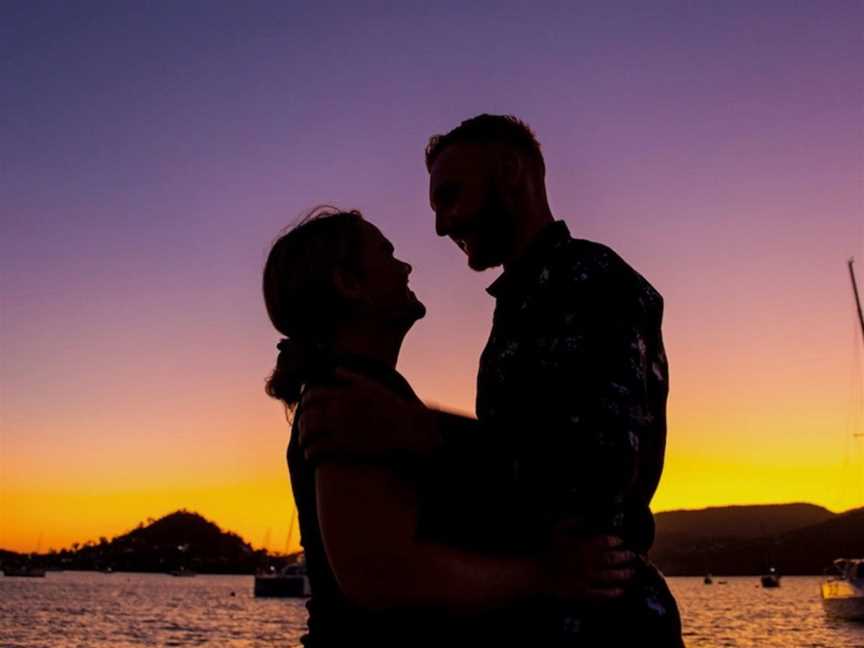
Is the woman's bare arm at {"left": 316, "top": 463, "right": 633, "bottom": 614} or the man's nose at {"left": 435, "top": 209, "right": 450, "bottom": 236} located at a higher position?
the man's nose at {"left": 435, "top": 209, "right": 450, "bottom": 236}

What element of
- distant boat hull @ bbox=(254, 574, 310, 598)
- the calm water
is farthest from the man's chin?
distant boat hull @ bbox=(254, 574, 310, 598)

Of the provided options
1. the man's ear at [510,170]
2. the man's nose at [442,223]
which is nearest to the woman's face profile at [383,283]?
the man's nose at [442,223]

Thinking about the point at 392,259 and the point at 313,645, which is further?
the point at 392,259

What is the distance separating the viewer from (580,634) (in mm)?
1948

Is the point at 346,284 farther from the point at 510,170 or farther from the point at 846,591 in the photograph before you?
the point at 846,591

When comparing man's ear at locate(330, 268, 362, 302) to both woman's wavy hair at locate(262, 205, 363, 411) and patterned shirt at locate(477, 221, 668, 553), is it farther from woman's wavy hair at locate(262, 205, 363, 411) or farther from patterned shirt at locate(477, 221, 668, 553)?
patterned shirt at locate(477, 221, 668, 553)

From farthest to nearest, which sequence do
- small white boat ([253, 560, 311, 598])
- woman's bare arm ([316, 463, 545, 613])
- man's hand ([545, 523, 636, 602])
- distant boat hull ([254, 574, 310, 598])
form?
small white boat ([253, 560, 311, 598]) < distant boat hull ([254, 574, 310, 598]) < man's hand ([545, 523, 636, 602]) < woman's bare arm ([316, 463, 545, 613])

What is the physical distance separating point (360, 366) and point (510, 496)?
49 centimetres

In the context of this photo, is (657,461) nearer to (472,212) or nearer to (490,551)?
(490,551)

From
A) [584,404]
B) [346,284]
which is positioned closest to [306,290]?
[346,284]

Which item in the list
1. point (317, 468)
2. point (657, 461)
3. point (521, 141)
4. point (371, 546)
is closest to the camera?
point (371, 546)

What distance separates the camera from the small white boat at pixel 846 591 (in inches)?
2397

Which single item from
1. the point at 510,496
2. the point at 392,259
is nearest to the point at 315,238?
the point at 392,259

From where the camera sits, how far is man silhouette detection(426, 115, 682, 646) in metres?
1.90
